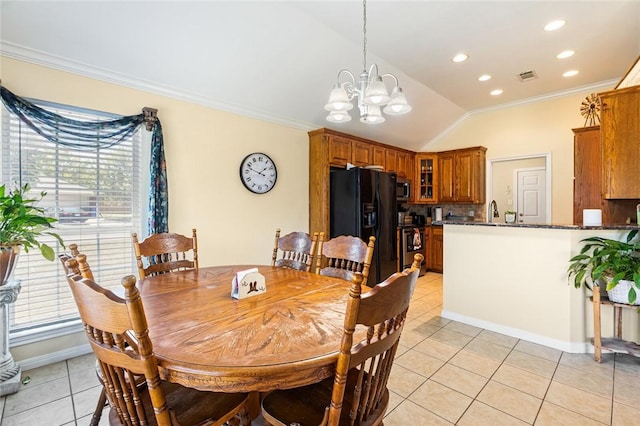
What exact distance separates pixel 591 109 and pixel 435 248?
3046 millimetres

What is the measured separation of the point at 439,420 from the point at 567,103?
512cm

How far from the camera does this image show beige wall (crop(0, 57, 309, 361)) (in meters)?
2.39

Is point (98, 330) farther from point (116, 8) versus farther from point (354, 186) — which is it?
point (354, 186)

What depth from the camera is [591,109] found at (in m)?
4.05

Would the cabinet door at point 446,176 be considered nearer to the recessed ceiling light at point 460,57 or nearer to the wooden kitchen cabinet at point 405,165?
the wooden kitchen cabinet at point 405,165

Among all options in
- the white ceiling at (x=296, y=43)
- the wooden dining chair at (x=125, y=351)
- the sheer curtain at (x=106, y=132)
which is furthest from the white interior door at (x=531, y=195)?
the wooden dining chair at (x=125, y=351)

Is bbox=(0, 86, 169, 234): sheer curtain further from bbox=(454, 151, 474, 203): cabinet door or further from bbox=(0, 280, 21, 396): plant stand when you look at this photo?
bbox=(454, 151, 474, 203): cabinet door

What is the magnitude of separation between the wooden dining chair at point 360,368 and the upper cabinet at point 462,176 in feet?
15.8

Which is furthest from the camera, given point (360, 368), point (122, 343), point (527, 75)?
point (527, 75)

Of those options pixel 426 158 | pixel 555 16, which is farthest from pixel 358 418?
pixel 426 158

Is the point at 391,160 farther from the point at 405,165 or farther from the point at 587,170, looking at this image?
the point at 587,170

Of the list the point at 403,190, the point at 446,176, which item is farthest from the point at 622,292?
the point at 446,176

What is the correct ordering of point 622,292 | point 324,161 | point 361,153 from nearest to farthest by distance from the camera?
point 622,292, point 324,161, point 361,153

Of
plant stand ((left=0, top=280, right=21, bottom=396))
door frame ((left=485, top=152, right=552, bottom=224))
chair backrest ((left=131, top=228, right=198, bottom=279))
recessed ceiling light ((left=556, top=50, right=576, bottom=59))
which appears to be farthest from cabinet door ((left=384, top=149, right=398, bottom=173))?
plant stand ((left=0, top=280, right=21, bottom=396))
